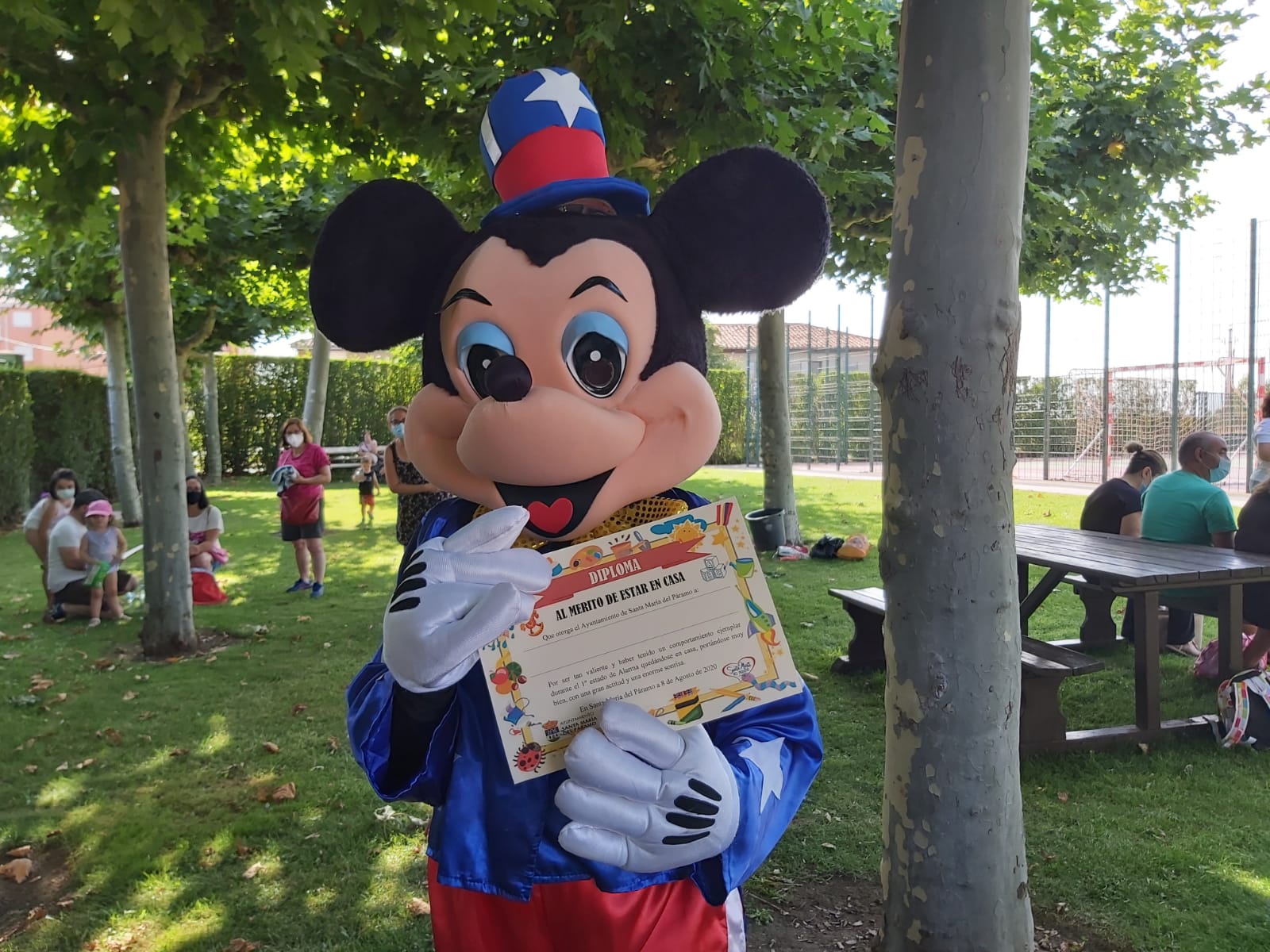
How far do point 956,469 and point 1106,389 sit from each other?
570 inches

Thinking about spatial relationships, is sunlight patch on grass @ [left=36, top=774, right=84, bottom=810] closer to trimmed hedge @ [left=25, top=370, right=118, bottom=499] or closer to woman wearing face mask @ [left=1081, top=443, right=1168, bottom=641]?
woman wearing face mask @ [left=1081, top=443, right=1168, bottom=641]

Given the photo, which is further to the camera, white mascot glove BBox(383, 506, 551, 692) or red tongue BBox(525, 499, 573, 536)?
red tongue BBox(525, 499, 573, 536)

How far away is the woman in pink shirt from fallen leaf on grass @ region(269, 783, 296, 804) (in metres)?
3.94

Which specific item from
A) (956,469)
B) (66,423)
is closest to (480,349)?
(956,469)

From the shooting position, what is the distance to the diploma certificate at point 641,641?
4.01 feet

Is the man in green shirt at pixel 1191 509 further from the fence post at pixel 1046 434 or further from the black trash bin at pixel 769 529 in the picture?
the fence post at pixel 1046 434

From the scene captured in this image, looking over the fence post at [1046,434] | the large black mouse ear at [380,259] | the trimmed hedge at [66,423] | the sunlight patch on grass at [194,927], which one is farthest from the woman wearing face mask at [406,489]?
the fence post at [1046,434]

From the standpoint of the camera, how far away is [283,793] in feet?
12.3

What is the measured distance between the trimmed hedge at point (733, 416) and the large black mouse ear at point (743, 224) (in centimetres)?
2200

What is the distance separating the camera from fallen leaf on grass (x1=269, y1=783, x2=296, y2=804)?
3727mm

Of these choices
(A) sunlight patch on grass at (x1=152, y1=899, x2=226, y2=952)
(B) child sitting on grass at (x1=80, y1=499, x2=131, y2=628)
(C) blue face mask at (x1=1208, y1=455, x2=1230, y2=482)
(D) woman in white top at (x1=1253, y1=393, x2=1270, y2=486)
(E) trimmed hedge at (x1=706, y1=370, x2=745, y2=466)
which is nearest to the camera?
(A) sunlight patch on grass at (x1=152, y1=899, x2=226, y2=952)

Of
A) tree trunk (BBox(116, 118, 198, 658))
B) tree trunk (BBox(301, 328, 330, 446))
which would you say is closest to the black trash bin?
tree trunk (BBox(116, 118, 198, 658))

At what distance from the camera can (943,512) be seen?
1.82 meters

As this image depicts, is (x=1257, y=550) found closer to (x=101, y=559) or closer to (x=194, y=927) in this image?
(x=194, y=927)
